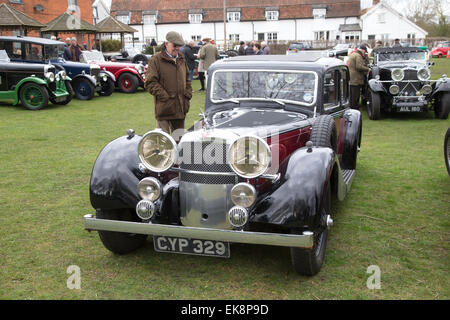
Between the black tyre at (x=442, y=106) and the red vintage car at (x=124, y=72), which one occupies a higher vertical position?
the red vintage car at (x=124, y=72)

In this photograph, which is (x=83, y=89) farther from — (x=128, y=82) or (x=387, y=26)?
(x=387, y=26)

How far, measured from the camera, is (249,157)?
308 centimetres

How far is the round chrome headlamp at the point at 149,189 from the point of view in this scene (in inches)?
128

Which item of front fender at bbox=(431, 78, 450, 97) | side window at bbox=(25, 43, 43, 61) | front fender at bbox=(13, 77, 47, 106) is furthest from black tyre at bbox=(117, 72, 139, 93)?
front fender at bbox=(431, 78, 450, 97)

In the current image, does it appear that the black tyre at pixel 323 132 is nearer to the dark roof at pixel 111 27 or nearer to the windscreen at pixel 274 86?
the windscreen at pixel 274 86

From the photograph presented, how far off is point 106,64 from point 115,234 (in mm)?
12946

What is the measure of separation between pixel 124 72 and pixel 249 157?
13.5m

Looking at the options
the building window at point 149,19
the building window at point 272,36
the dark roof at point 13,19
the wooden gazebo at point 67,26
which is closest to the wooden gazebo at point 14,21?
the dark roof at point 13,19

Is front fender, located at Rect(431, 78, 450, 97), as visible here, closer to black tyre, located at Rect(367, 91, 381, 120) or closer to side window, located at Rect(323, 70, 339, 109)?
black tyre, located at Rect(367, 91, 381, 120)

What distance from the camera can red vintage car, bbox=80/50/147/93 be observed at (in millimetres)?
15438

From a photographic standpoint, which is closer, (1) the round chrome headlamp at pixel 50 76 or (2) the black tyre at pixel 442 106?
(2) the black tyre at pixel 442 106

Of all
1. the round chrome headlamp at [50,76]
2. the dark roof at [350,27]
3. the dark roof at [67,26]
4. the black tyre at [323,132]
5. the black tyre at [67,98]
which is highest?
the dark roof at [350,27]

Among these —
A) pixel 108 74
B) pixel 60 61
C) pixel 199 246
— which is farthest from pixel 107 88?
pixel 199 246
